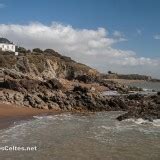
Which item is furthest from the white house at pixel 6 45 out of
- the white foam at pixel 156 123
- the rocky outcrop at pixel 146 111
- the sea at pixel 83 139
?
the white foam at pixel 156 123

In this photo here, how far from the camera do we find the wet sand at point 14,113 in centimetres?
3118

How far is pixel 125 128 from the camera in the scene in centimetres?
2912

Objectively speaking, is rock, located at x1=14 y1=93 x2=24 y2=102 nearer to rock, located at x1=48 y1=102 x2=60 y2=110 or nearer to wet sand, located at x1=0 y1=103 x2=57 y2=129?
wet sand, located at x1=0 y1=103 x2=57 y2=129

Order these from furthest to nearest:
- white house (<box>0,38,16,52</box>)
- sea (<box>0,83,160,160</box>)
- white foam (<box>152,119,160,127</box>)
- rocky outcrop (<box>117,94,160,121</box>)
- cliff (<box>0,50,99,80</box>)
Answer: white house (<box>0,38,16,52</box>) → cliff (<box>0,50,99,80</box>) → rocky outcrop (<box>117,94,160,121</box>) → white foam (<box>152,119,160,127</box>) → sea (<box>0,83,160,160</box>)

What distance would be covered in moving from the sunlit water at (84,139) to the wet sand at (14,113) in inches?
49.8

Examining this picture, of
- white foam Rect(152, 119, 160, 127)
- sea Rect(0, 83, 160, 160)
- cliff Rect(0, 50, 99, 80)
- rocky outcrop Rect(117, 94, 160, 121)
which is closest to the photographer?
sea Rect(0, 83, 160, 160)

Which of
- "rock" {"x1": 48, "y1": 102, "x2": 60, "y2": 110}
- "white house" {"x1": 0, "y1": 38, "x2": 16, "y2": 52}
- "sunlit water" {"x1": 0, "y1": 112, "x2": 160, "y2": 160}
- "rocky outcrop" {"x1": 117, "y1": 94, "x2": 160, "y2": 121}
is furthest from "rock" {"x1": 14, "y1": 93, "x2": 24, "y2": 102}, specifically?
"white house" {"x1": 0, "y1": 38, "x2": 16, "y2": 52}

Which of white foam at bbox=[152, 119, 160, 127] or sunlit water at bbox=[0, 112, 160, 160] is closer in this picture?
sunlit water at bbox=[0, 112, 160, 160]

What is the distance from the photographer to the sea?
20.2 meters

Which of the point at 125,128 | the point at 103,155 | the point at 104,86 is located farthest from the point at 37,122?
the point at 104,86

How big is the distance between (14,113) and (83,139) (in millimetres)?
12844

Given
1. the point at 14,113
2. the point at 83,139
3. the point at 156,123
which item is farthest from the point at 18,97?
the point at 83,139

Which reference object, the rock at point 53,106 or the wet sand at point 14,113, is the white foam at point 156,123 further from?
the rock at point 53,106

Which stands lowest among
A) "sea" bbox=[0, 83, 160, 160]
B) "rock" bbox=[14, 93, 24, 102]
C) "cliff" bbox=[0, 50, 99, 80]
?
"sea" bbox=[0, 83, 160, 160]
